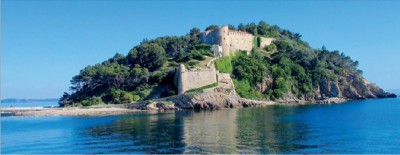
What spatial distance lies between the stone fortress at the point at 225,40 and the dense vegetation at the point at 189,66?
1668mm

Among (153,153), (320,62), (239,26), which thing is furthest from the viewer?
(239,26)

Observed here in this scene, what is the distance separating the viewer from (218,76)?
73875 millimetres

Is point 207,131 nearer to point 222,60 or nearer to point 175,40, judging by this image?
point 222,60

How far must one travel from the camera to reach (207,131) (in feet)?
121

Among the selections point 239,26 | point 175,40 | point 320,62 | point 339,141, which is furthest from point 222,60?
point 339,141

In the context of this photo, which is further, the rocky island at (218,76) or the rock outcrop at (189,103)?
the rocky island at (218,76)

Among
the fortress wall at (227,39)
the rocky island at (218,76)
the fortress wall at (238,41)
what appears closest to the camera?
the rocky island at (218,76)

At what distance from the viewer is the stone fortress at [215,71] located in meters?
70.8

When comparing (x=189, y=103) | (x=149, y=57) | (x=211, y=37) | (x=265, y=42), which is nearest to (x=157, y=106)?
(x=189, y=103)

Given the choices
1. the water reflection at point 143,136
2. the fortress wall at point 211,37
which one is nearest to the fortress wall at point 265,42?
the fortress wall at point 211,37

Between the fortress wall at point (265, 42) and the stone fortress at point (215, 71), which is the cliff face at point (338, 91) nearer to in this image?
the stone fortress at point (215, 71)

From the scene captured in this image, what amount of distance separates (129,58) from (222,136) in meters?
57.2

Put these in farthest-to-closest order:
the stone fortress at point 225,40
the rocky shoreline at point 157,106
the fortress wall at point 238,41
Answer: the fortress wall at point 238,41 → the stone fortress at point 225,40 → the rocky shoreline at point 157,106

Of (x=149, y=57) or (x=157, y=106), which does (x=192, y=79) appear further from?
(x=149, y=57)
